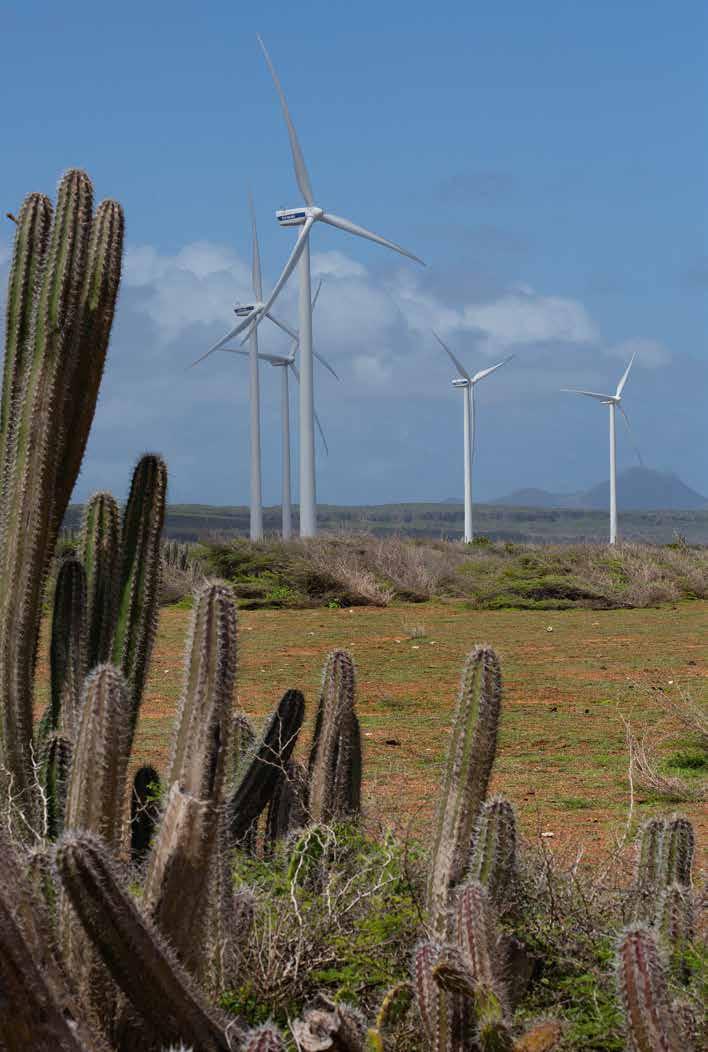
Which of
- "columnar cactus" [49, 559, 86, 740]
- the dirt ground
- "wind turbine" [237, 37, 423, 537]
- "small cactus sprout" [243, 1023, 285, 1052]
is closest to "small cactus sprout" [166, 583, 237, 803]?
"small cactus sprout" [243, 1023, 285, 1052]

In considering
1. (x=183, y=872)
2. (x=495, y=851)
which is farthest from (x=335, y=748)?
(x=183, y=872)

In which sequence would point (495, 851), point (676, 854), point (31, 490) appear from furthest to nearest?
point (31, 490)
point (676, 854)
point (495, 851)

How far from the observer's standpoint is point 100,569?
227 inches

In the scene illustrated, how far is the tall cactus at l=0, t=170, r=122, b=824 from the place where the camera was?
5.46 m

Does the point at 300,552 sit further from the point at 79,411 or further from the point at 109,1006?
the point at 109,1006

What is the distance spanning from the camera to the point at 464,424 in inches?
2012

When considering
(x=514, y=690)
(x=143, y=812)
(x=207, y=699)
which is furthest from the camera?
(x=514, y=690)

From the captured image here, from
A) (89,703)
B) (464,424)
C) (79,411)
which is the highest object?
(464,424)

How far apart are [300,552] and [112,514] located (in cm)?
2120

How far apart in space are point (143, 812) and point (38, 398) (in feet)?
6.30

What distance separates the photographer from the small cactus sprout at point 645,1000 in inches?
133

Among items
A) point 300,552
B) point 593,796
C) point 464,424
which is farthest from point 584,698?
point 464,424

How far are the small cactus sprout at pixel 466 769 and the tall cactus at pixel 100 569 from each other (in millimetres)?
1761

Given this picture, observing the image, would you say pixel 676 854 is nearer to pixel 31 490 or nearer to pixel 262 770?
pixel 262 770
